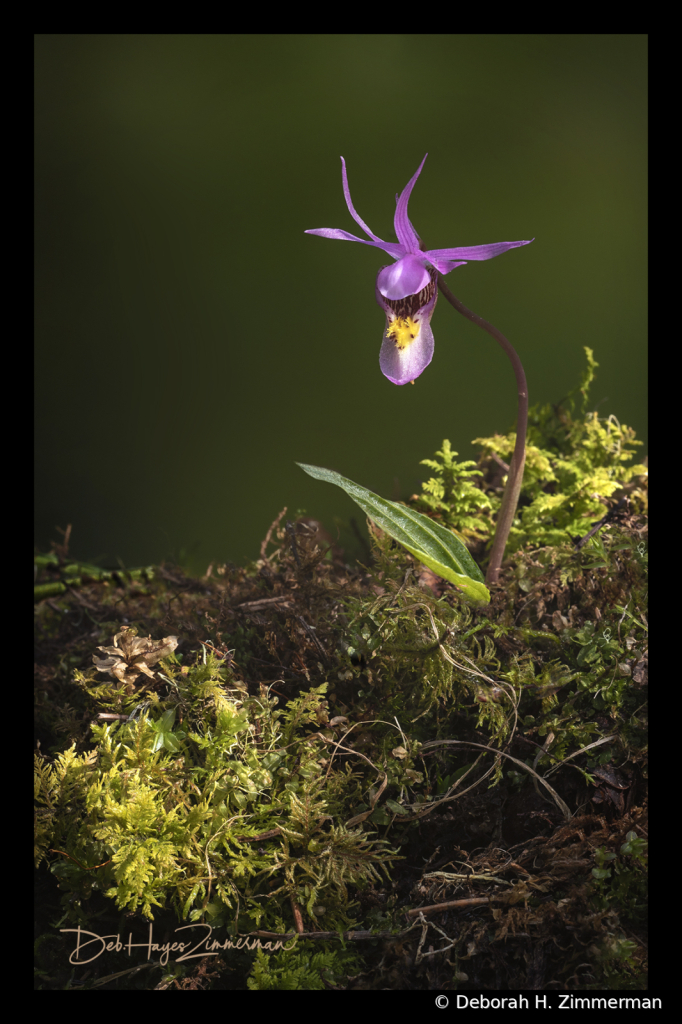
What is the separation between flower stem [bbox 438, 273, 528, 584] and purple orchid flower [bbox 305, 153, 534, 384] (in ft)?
0.10

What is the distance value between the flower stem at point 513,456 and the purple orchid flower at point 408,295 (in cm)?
3

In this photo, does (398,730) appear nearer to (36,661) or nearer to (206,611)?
(206,611)

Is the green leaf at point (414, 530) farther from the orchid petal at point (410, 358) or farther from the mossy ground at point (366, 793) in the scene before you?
the orchid petal at point (410, 358)

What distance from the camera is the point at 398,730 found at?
2.75 feet

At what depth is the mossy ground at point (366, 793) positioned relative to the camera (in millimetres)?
717

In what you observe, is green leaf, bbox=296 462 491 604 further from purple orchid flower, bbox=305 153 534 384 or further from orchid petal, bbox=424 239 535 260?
orchid petal, bbox=424 239 535 260

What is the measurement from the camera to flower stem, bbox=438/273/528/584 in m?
0.93

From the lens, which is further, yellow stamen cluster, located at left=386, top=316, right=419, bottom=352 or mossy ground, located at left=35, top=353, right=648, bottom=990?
yellow stamen cluster, located at left=386, top=316, right=419, bottom=352

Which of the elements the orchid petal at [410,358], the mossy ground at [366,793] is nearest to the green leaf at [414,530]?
the mossy ground at [366,793]

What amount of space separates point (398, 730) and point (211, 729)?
0.78ft

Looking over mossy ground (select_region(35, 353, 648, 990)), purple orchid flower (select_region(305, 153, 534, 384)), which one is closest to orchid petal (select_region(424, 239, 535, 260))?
purple orchid flower (select_region(305, 153, 534, 384))
